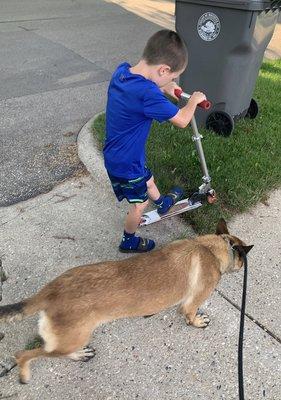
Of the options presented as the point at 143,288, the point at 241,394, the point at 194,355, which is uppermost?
the point at 143,288

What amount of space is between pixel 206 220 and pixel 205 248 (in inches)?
37.7

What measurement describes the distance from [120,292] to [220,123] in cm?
288

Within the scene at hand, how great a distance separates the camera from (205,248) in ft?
8.50

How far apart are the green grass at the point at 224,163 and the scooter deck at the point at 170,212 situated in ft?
0.32

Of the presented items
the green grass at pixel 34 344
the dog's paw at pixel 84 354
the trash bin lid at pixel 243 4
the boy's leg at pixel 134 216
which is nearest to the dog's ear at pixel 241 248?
the boy's leg at pixel 134 216

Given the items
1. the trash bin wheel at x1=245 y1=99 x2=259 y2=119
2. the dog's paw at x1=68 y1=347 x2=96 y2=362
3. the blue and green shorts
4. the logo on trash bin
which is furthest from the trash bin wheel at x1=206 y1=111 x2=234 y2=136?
the dog's paw at x1=68 y1=347 x2=96 y2=362

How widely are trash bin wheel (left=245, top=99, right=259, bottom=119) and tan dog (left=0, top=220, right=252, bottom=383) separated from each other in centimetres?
283

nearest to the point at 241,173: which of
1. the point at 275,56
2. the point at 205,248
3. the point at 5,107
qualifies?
the point at 205,248

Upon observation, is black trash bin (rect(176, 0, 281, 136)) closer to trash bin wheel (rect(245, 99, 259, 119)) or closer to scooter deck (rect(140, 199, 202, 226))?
trash bin wheel (rect(245, 99, 259, 119))

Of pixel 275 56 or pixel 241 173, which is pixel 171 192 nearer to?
pixel 241 173

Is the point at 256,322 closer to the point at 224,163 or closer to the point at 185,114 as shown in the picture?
the point at 185,114

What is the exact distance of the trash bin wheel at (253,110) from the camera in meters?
5.06

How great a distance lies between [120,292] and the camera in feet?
7.39

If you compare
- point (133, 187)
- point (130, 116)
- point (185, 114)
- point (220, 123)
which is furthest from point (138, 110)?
point (220, 123)
